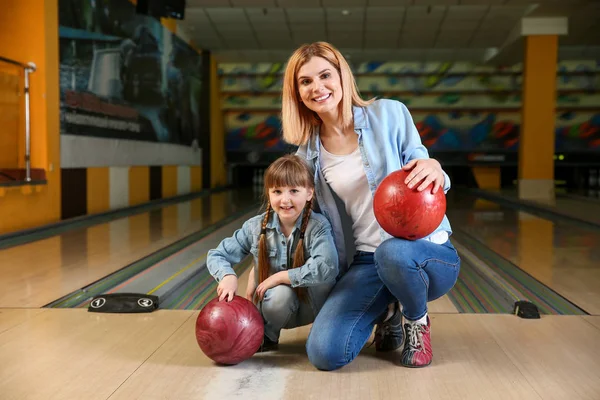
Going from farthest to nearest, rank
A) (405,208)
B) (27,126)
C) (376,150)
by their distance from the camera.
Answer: (27,126) → (376,150) → (405,208)

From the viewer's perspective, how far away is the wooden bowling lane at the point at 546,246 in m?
3.48

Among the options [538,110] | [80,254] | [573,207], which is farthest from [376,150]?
[538,110]

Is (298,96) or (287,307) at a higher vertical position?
(298,96)

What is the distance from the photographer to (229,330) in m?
2.06

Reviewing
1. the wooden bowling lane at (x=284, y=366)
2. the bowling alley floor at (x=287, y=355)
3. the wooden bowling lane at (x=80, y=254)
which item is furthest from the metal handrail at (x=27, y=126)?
the wooden bowling lane at (x=284, y=366)

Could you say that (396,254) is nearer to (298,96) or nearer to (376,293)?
(376,293)

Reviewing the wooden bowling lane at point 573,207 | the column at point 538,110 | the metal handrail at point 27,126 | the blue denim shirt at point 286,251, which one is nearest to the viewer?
the blue denim shirt at point 286,251

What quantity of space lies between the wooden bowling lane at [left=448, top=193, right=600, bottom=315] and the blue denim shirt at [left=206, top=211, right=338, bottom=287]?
4.81ft

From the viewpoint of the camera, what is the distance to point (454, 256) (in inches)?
88.0

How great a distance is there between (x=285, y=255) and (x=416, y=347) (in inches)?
21.3

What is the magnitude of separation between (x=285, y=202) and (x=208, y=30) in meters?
9.52

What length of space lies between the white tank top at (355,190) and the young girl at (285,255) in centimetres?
11

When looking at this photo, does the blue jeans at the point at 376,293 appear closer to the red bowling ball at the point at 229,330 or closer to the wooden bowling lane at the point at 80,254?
the red bowling ball at the point at 229,330

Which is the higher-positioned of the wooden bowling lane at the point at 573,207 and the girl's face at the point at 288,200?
the girl's face at the point at 288,200
